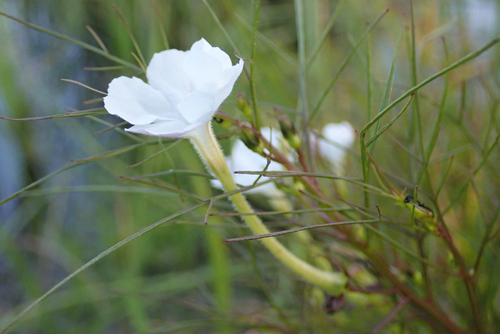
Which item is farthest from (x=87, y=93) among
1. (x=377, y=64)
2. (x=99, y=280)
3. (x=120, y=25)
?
(x=377, y=64)

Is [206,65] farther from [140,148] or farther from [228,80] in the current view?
[140,148]

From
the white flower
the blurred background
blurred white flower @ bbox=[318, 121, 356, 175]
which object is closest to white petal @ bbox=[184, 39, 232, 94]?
the white flower

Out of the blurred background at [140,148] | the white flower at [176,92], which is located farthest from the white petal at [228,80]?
the blurred background at [140,148]

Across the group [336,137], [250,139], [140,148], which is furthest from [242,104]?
[140,148]

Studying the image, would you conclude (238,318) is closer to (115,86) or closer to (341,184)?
(341,184)

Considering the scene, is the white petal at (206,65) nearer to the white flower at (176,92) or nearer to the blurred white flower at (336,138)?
the white flower at (176,92)
